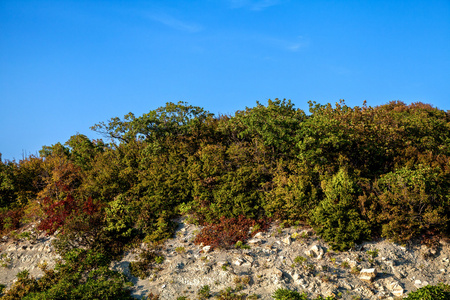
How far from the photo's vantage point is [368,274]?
13.1m

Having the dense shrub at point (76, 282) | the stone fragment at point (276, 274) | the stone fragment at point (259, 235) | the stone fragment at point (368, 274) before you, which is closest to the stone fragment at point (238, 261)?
the stone fragment at point (276, 274)

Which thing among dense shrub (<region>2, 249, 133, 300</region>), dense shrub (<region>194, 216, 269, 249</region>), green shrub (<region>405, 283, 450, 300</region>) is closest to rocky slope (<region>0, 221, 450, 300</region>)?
dense shrub (<region>194, 216, 269, 249</region>)

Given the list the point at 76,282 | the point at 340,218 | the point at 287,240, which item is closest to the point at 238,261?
the point at 287,240

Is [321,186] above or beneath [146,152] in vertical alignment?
beneath

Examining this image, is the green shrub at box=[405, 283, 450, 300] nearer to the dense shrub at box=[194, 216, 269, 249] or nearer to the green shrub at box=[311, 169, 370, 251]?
the green shrub at box=[311, 169, 370, 251]

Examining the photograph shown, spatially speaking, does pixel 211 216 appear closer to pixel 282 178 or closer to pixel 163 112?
pixel 282 178

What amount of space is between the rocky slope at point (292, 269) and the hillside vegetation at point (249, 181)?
2.34 feet

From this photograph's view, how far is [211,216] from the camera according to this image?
17.5 metres

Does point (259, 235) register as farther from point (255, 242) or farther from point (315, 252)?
point (315, 252)

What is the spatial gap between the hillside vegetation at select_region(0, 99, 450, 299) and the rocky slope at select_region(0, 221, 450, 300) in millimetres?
712

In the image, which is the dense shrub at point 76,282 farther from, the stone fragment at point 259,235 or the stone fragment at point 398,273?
the stone fragment at point 398,273

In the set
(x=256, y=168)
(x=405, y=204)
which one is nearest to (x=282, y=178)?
(x=256, y=168)

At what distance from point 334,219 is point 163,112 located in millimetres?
14199

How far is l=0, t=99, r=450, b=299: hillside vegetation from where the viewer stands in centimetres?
1509
